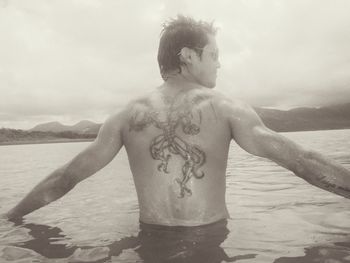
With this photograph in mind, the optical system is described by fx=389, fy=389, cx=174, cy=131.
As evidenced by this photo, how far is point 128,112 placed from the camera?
4566 millimetres

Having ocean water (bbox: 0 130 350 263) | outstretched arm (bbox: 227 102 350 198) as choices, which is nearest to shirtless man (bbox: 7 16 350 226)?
outstretched arm (bbox: 227 102 350 198)

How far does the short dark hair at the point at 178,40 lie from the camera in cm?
472

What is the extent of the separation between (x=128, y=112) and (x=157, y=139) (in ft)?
1.77

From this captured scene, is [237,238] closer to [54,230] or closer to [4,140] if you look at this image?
[54,230]

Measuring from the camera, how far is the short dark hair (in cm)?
472

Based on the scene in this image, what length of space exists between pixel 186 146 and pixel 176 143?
0.39 ft

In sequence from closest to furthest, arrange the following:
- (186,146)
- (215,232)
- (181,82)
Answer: (186,146) < (215,232) < (181,82)

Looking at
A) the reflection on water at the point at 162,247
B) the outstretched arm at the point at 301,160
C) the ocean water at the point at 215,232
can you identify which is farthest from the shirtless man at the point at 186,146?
the ocean water at the point at 215,232

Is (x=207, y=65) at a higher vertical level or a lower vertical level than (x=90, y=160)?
higher

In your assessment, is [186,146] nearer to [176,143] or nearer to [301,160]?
[176,143]

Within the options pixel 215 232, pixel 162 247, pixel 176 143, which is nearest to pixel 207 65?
pixel 176 143

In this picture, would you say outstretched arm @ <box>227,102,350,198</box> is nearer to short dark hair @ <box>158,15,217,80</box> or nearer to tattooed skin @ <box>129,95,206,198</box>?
tattooed skin @ <box>129,95,206,198</box>

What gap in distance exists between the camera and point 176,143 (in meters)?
4.24

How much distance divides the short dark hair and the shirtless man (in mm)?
12
